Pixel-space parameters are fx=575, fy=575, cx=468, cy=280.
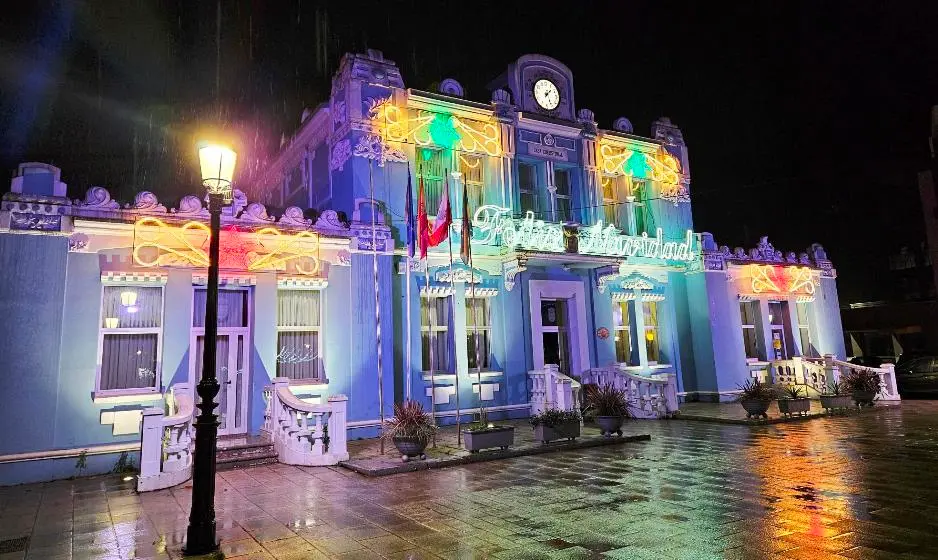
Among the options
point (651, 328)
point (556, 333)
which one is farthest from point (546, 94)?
point (651, 328)

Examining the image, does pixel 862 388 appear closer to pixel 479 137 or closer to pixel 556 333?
pixel 556 333

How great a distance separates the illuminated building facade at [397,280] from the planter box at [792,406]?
287 centimetres

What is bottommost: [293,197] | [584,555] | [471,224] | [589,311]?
[584,555]

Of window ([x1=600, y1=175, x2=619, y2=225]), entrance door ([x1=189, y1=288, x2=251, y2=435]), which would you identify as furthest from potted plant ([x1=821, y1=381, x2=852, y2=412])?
entrance door ([x1=189, y1=288, x2=251, y2=435])

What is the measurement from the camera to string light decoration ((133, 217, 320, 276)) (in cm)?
1173

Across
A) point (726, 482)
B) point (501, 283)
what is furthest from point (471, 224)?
point (726, 482)

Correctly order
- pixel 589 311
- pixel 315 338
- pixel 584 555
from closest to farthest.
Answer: pixel 584 555, pixel 315 338, pixel 589 311

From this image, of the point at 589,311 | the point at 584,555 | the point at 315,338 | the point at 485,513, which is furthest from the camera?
the point at 589,311

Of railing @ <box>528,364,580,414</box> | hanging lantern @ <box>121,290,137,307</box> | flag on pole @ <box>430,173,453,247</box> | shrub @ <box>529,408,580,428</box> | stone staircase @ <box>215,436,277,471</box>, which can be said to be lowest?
stone staircase @ <box>215,436,277,471</box>

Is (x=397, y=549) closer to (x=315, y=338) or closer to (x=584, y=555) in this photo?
(x=584, y=555)

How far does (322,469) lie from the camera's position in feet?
33.8

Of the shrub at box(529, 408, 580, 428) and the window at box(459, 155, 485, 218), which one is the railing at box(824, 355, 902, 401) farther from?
the window at box(459, 155, 485, 218)

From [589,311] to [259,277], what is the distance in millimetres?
9955

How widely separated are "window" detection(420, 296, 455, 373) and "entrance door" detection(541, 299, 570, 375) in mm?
3245
